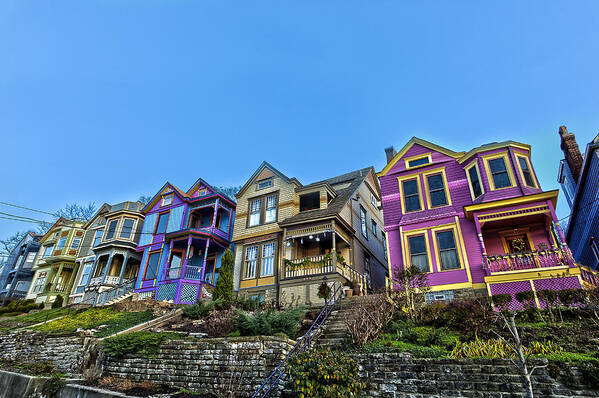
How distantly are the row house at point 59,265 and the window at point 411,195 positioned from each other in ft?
96.7

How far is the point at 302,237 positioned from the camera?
19.0 m

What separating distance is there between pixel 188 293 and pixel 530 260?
1786 centimetres

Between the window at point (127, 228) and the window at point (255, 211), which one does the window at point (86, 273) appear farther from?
the window at point (255, 211)

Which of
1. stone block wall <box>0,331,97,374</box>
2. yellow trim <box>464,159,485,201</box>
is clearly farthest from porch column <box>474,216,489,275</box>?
stone block wall <box>0,331,97,374</box>

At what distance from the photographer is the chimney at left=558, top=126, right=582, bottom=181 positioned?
1839 centimetres

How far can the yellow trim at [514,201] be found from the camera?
42.6 feet

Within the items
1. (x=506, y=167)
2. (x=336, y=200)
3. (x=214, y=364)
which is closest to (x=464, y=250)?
(x=506, y=167)

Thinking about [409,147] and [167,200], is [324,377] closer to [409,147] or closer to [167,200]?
[409,147]

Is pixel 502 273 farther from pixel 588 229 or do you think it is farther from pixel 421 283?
pixel 588 229

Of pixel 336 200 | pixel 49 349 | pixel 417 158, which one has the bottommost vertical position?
pixel 49 349

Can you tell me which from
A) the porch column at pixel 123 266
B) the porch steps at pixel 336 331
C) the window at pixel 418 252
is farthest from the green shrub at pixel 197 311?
the porch column at pixel 123 266

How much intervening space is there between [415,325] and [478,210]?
641 cm

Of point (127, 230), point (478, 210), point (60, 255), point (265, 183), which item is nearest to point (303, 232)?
point (265, 183)

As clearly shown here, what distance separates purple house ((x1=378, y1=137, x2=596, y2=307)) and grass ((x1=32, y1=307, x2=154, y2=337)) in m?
11.9
